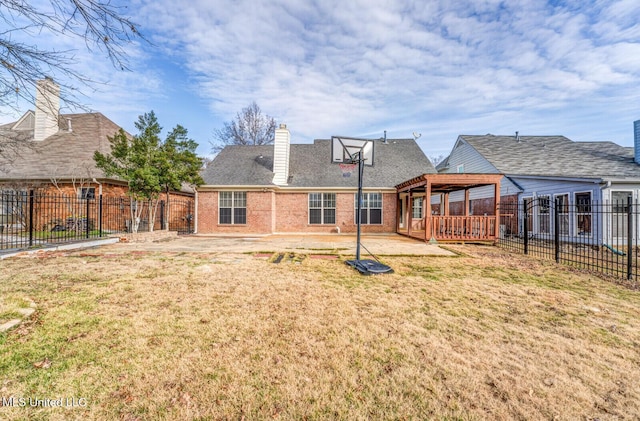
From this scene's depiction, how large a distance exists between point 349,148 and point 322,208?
7.89 metres

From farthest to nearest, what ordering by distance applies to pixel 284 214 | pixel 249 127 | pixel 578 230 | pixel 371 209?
pixel 249 127 < pixel 284 214 < pixel 371 209 < pixel 578 230

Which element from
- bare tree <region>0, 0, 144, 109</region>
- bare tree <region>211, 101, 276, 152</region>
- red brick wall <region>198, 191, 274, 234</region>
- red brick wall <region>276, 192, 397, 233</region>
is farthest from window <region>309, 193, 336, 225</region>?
bare tree <region>211, 101, 276, 152</region>

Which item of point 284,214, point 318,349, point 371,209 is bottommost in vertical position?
point 318,349

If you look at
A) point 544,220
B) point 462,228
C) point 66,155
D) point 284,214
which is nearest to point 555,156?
point 544,220

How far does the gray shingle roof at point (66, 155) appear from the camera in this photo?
1456 centimetres

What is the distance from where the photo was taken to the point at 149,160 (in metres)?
12.2

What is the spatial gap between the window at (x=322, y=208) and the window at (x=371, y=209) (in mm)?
1276

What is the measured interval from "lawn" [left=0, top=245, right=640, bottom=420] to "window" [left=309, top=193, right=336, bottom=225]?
34.4 ft

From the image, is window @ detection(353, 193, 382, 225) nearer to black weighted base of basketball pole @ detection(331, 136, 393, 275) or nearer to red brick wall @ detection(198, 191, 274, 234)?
red brick wall @ detection(198, 191, 274, 234)

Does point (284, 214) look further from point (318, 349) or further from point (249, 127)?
point (249, 127)

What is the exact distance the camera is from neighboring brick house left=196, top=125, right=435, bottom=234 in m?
15.2

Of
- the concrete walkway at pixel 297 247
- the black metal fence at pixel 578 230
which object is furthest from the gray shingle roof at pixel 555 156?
the concrete walkway at pixel 297 247

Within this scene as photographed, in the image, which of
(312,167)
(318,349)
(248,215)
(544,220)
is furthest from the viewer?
(312,167)

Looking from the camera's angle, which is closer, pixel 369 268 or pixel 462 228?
pixel 369 268
